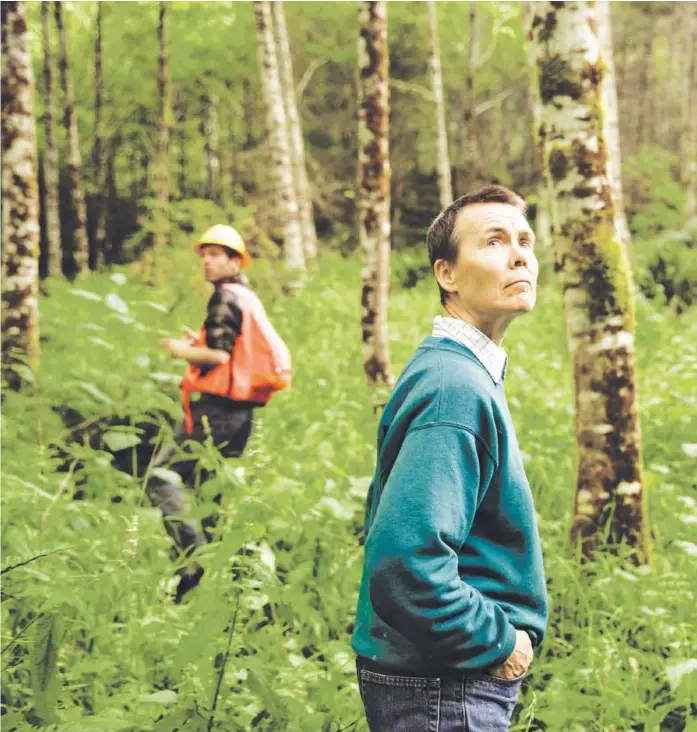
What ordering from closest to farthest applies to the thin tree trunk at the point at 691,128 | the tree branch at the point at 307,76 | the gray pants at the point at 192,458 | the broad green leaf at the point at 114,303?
the broad green leaf at the point at 114,303, the gray pants at the point at 192,458, the thin tree trunk at the point at 691,128, the tree branch at the point at 307,76

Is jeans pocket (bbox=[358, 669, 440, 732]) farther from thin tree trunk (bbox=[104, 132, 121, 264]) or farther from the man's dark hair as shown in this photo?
thin tree trunk (bbox=[104, 132, 121, 264])

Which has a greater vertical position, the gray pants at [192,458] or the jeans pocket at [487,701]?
the jeans pocket at [487,701]

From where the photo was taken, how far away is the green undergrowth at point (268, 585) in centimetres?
293

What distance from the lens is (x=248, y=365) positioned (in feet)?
17.5

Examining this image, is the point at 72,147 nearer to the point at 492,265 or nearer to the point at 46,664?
the point at 46,664

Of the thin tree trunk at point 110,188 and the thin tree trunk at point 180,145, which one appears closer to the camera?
Result: the thin tree trunk at point 110,188

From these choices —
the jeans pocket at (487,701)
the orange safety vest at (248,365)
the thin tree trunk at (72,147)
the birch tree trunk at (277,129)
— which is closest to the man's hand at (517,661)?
the jeans pocket at (487,701)

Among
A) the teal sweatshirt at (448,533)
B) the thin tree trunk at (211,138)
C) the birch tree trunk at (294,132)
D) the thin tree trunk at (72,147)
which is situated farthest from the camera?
the thin tree trunk at (211,138)

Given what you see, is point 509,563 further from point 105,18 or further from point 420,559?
point 105,18

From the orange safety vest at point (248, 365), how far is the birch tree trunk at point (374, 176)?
3.05 m

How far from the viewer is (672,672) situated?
2.99 meters

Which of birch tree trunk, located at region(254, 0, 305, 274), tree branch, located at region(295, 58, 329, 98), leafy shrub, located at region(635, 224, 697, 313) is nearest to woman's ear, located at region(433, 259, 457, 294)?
leafy shrub, located at region(635, 224, 697, 313)

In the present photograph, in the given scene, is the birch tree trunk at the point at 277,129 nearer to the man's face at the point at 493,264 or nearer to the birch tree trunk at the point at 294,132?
the birch tree trunk at the point at 294,132

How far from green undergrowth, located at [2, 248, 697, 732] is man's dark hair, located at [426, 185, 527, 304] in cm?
109
